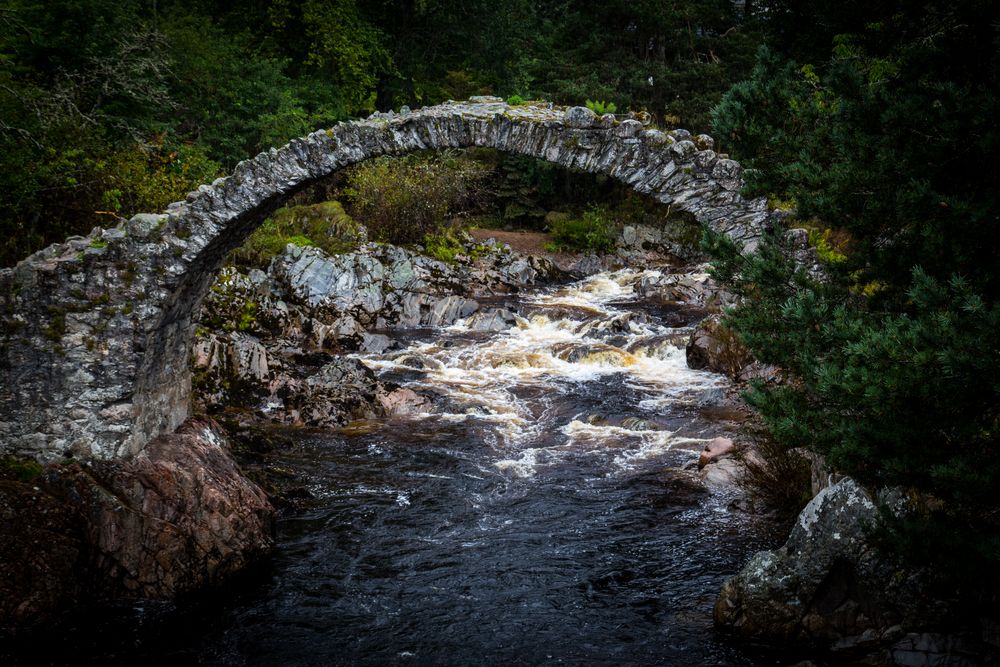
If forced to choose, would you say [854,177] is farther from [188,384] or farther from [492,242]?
[492,242]

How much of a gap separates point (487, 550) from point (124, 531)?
392cm

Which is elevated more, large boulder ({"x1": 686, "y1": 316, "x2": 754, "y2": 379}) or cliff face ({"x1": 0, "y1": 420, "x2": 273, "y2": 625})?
large boulder ({"x1": 686, "y1": 316, "x2": 754, "y2": 379})

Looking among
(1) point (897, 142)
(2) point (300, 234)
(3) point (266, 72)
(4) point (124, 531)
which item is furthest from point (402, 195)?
(1) point (897, 142)

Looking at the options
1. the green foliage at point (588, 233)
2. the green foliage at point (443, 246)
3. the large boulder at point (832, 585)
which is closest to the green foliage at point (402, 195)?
the green foliage at point (443, 246)

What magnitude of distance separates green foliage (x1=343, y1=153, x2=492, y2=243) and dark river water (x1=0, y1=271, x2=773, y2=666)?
32.8ft

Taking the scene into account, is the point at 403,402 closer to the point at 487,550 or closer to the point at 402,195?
the point at 487,550

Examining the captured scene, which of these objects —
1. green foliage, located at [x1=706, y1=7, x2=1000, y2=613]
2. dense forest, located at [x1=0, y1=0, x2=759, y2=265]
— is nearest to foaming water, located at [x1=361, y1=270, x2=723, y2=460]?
green foliage, located at [x1=706, y1=7, x2=1000, y2=613]

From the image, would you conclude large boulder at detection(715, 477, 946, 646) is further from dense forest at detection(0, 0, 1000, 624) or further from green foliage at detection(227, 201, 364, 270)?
green foliage at detection(227, 201, 364, 270)

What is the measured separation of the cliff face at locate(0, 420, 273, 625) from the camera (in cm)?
690

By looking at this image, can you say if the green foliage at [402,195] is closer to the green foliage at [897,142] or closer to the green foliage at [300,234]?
the green foliage at [300,234]

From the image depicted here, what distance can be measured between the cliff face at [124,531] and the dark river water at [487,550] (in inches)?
11.4

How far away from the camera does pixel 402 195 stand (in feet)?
77.2

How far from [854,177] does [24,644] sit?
327 inches

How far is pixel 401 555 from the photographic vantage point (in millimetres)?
8445
